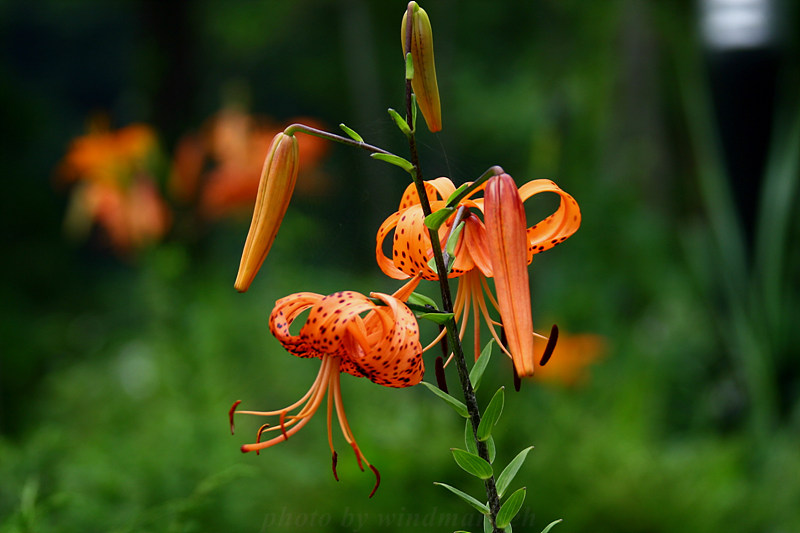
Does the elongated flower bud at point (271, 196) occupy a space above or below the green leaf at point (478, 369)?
above

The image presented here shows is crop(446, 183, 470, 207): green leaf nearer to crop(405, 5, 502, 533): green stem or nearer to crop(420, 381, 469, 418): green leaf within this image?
crop(405, 5, 502, 533): green stem

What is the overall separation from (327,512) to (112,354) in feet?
7.70

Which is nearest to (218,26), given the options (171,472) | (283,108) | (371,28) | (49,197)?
(283,108)

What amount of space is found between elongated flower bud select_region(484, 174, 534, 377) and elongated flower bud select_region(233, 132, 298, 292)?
6.0 inches

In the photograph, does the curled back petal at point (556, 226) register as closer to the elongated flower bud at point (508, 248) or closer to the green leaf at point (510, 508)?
the elongated flower bud at point (508, 248)

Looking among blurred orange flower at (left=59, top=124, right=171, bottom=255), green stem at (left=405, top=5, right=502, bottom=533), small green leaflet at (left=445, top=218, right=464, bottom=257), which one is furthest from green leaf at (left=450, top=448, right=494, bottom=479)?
blurred orange flower at (left=59, top=124, right=171, bottom=255)

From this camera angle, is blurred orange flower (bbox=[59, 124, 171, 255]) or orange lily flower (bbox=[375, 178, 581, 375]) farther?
blurred orange flower (bbox=[59, 124, 171, 255])

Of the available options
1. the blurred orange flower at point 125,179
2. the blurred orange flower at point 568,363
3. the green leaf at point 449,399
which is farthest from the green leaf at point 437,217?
the blurred orange flower at point 125,179

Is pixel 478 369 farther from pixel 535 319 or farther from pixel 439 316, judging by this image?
pixel 535 319

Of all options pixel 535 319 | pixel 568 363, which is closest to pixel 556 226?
pixel 568 363

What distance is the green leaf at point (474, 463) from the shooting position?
1.66ft

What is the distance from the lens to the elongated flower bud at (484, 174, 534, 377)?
0.47 metres

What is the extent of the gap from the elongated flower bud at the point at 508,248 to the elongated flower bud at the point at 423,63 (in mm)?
91

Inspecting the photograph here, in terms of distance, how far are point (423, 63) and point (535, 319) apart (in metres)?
1.78
